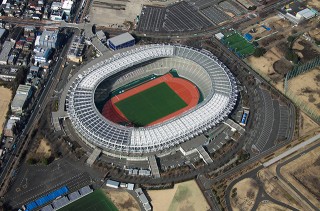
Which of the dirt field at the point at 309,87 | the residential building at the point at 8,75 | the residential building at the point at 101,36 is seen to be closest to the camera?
the dirt field at the point at 309,87

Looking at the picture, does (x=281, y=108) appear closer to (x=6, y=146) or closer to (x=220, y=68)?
(x=220, y=68)

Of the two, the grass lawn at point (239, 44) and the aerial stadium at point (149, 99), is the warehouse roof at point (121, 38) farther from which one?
the grass lawn at point (239, 44)

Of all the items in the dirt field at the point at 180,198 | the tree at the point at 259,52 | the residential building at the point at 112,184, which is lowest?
the residential building at the point at 112,184

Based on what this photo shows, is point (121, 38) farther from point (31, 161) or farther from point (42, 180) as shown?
point (42, 180)

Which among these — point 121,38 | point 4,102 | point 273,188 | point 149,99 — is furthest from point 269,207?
point 4,102

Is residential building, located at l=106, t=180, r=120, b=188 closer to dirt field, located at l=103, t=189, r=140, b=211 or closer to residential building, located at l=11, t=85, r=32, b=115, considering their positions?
dirt field, located at l=103, t=189, r=140, b=211

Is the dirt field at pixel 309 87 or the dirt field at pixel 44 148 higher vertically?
the dirt field at pixel 309 87

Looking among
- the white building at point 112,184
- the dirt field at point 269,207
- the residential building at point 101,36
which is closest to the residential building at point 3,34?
the residential building at point 101,36

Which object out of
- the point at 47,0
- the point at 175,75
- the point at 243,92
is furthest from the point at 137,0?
the point at 243,92
